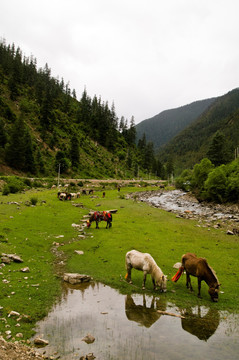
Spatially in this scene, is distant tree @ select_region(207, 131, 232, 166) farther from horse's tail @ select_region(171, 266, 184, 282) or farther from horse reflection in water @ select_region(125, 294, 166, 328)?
horse reflection in water @ select_region(125, 294, 166, 328)

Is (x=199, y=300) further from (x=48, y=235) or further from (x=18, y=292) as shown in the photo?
(x=48, y=235)

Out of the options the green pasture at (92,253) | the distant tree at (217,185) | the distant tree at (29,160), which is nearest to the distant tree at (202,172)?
the distant tree at (217,185)

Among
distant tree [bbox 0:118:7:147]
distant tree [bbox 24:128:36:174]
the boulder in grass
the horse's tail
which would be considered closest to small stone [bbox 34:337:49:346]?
the boulder in grass

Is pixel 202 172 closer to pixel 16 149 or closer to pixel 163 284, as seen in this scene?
pixel 16 149

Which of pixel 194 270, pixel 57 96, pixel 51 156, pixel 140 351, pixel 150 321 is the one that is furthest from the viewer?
pixel 57 96

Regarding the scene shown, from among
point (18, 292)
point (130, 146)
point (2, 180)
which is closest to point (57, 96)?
point (130, 146)

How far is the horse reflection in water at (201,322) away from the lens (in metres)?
8.31

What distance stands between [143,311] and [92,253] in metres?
7.84

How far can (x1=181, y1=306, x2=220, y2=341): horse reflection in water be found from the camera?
8312 mm

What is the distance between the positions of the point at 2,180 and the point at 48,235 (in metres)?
33.8

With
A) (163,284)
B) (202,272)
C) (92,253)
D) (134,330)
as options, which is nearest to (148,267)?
(163,284)

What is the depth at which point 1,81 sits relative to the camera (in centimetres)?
11619

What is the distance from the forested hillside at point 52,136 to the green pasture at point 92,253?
50.4m

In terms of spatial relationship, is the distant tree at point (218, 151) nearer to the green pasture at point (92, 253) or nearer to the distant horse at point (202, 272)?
the green pasture at point (92, 253)
